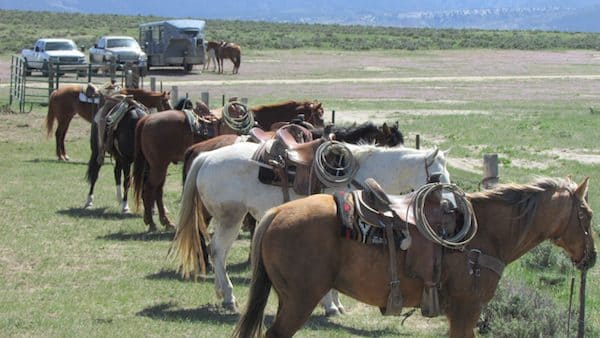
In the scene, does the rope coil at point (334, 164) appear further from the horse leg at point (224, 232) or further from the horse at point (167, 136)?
the horse at point (167, 136)

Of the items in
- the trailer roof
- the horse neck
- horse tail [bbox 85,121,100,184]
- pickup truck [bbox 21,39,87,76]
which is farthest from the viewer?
the trailer roof

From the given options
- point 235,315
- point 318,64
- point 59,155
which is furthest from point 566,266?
point 318,64

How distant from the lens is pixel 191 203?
997cm

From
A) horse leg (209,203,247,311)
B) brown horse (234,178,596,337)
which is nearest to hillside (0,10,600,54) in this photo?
horse leg (209,203,247,311)

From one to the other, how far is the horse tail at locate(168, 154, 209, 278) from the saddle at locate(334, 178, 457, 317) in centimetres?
311

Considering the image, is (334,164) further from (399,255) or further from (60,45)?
(60,45)

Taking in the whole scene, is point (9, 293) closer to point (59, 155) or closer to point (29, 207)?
point (29, 207)

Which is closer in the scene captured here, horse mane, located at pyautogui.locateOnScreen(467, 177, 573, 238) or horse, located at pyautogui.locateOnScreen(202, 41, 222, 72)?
horse mane, located at pyautogui.locateOnScreen(467, 177, 573, 238)

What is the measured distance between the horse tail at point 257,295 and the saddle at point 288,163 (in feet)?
8.63

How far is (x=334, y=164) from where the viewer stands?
938 centimetres

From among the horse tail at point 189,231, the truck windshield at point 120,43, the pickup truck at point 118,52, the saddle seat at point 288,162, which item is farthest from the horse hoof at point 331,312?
the truck windshield at point 120,43

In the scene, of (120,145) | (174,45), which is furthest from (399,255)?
(174,45)

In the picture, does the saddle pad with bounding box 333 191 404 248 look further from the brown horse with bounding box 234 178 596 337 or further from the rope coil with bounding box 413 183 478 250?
the rope coil with bounding box 413 183 478 250

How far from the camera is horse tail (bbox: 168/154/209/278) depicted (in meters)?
9.66
